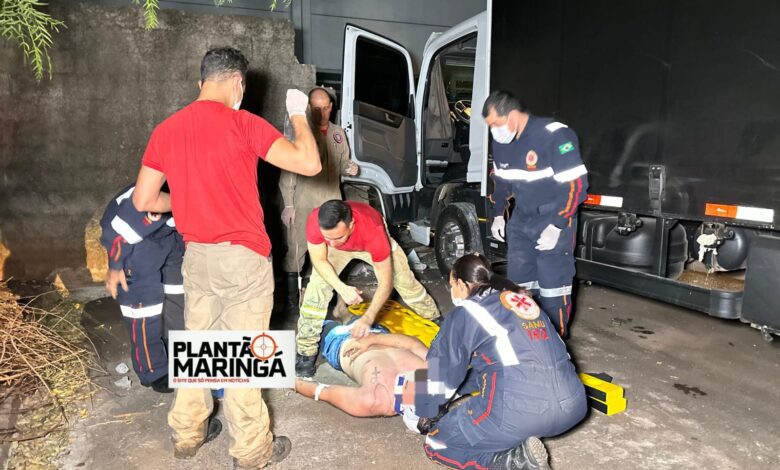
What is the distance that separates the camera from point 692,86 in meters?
2.97

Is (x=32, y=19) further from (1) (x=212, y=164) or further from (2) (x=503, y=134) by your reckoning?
(2) (x=503, y=134)

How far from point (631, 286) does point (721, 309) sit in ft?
1.90

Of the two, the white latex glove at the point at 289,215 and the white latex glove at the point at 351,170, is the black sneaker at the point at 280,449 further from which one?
the white latex glove at the point at 351,170

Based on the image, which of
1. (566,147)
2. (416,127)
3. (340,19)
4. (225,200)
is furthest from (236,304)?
(340,19)

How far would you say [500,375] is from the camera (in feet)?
7.14

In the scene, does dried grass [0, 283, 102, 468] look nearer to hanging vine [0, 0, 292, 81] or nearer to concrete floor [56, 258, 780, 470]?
concrete floor [56, 258, 780, 470]

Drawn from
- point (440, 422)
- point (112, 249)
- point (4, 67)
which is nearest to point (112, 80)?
point (4, 67)

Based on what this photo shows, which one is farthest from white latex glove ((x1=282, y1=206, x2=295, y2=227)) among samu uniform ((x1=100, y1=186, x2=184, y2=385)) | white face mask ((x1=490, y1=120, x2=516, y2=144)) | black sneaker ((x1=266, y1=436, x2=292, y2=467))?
black sneaker ((x1=266, y1=436, x2=292, y2=467))

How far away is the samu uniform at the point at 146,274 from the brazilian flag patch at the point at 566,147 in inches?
96.7

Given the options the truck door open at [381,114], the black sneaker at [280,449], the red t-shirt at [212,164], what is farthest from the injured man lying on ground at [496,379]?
the truck door open at [381,114]

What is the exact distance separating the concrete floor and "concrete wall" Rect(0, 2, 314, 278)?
7.02 feet

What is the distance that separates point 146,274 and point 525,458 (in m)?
2.33

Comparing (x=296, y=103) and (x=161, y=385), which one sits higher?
(x=296, y=103)

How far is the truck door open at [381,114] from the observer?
556cm
